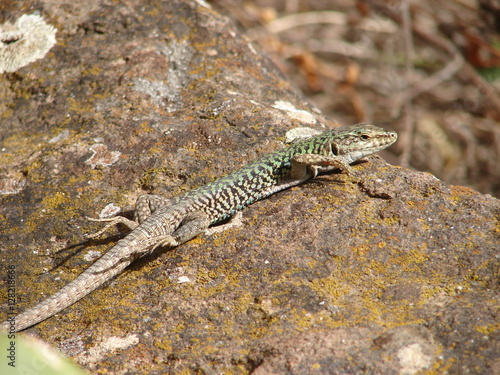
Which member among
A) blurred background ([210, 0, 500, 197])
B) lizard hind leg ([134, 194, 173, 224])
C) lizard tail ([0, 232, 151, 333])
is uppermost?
lizard hind leg ([134, 194, 173, 224])

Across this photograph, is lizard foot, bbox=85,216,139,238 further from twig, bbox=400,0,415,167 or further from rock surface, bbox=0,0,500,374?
twig, bbox=400,0,415,167

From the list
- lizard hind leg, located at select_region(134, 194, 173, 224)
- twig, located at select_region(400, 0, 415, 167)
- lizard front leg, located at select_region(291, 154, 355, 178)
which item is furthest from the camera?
twig, located at select_region(400, 0, 415, 167)

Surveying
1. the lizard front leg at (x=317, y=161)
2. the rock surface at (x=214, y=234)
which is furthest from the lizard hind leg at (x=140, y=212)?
the lizard front leg at (x=317, y=161)

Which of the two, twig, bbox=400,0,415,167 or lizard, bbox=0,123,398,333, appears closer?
lizard, bbox=0,123,398,333

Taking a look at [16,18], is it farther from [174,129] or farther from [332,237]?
[332,237]

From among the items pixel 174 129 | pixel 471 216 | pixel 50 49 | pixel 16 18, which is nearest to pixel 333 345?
pixel 471 216

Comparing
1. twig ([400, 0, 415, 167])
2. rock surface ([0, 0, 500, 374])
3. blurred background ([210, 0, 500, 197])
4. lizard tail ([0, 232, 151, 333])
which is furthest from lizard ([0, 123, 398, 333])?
blurred background ([210, 0, 500, 197])

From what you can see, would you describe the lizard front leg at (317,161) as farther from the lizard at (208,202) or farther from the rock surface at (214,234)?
the rock surface at (214,234)
